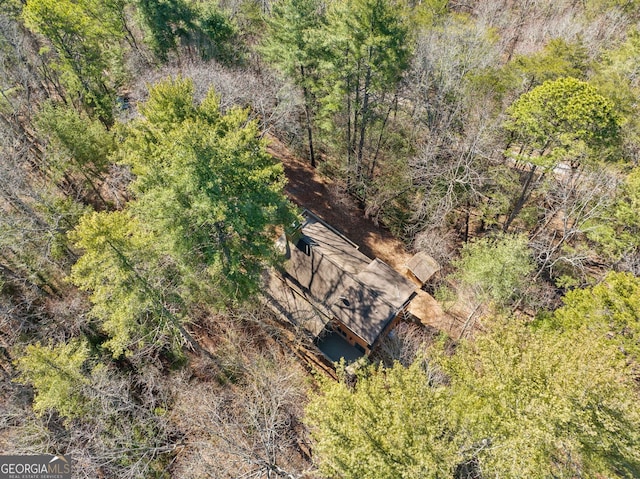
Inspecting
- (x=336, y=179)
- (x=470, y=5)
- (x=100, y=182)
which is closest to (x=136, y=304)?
(x=100, y=182)

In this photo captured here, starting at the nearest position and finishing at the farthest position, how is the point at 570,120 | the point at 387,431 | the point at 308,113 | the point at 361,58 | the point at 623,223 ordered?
1. the point at 387,431
2. the point at 570,120
3. the point at 623,223
4. the point at 361,58
5. the point at 308,113

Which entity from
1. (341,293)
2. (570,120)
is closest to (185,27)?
(341,293)

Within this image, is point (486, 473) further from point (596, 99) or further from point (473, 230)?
point (473, 230)

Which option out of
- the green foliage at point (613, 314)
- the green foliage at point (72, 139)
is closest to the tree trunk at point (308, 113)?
the green foliage at point (72, 139)

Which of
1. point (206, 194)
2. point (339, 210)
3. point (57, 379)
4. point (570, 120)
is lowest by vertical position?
point (339, 210)

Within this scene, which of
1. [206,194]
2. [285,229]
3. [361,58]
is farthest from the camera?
[361,58]

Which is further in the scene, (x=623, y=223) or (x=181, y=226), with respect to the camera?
(x=623, y=223)

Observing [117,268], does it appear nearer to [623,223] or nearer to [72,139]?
[72,139]
